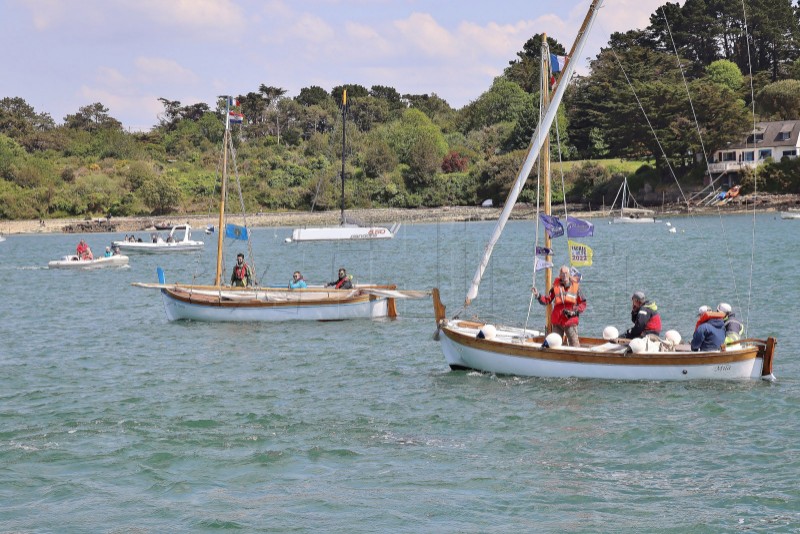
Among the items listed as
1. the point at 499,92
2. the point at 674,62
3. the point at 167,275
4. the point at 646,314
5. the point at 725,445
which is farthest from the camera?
the point at 499,92

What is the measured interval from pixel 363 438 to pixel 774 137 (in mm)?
118619

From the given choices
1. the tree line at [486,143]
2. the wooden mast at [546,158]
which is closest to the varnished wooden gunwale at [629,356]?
the wooden mast at [546,158]

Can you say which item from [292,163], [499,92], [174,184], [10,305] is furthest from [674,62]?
[10,305]

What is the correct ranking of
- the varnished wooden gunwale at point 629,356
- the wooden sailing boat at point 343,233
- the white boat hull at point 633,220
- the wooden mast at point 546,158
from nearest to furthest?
the varnished wooden gunwale at point 629,356 → the wooden mast at point 546,158 → the wooden sailing boat at point 343,233 → the white boat hull at point 633,220

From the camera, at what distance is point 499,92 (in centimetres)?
16612

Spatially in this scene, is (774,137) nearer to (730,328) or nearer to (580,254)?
(730,328)

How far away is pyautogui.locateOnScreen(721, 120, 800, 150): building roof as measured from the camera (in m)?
124

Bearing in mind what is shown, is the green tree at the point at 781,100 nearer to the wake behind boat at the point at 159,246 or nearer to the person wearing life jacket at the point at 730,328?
the wake behind boat at the point at 159,246

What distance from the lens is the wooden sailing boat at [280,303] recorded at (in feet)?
117

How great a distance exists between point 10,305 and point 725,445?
37.8m

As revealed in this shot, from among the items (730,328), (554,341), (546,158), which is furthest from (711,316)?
(546,158)

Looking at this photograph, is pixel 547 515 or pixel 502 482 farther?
pixel 502 482

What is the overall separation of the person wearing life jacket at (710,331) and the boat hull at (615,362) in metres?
0.41

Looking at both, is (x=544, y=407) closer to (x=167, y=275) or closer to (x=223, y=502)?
(x=223, y=502)
